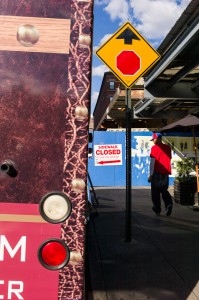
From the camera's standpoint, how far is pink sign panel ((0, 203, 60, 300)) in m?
2.16

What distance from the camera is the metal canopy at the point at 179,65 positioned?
6102 millimetres

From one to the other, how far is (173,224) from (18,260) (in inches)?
233

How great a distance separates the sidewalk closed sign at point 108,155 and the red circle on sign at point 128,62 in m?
10.4

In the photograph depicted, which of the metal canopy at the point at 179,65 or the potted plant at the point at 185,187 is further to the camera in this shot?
the potted plant at the point at 185,187

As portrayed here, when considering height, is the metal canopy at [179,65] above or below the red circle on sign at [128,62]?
above

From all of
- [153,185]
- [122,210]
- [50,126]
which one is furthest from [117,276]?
[122,210]

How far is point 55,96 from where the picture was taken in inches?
84.9

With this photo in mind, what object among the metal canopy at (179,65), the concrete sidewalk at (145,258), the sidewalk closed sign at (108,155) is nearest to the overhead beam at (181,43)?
the metal canopy at (179,65)

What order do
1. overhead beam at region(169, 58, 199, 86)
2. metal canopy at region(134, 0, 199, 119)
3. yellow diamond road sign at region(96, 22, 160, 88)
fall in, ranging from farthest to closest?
1. overhead beam at region(169, 58, 199, 86)
2. yellow diamond road sign at region(96, 22, 160, 88)
3. metal canopy at region(134, 0, 199, 119)

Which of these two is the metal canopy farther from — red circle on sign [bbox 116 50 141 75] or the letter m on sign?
the letter m on sign

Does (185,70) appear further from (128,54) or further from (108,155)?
(108,155)

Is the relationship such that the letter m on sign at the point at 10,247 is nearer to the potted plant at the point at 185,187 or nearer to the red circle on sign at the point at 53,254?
the red circle on sign at the point at 53,254

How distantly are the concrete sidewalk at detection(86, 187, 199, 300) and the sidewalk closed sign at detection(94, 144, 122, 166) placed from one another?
26.4ft

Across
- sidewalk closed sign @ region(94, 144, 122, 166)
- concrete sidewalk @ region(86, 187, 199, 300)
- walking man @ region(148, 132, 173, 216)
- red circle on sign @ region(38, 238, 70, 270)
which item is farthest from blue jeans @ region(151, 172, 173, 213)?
sidewalk closed sign @ region(94, 144, 122, 166)
